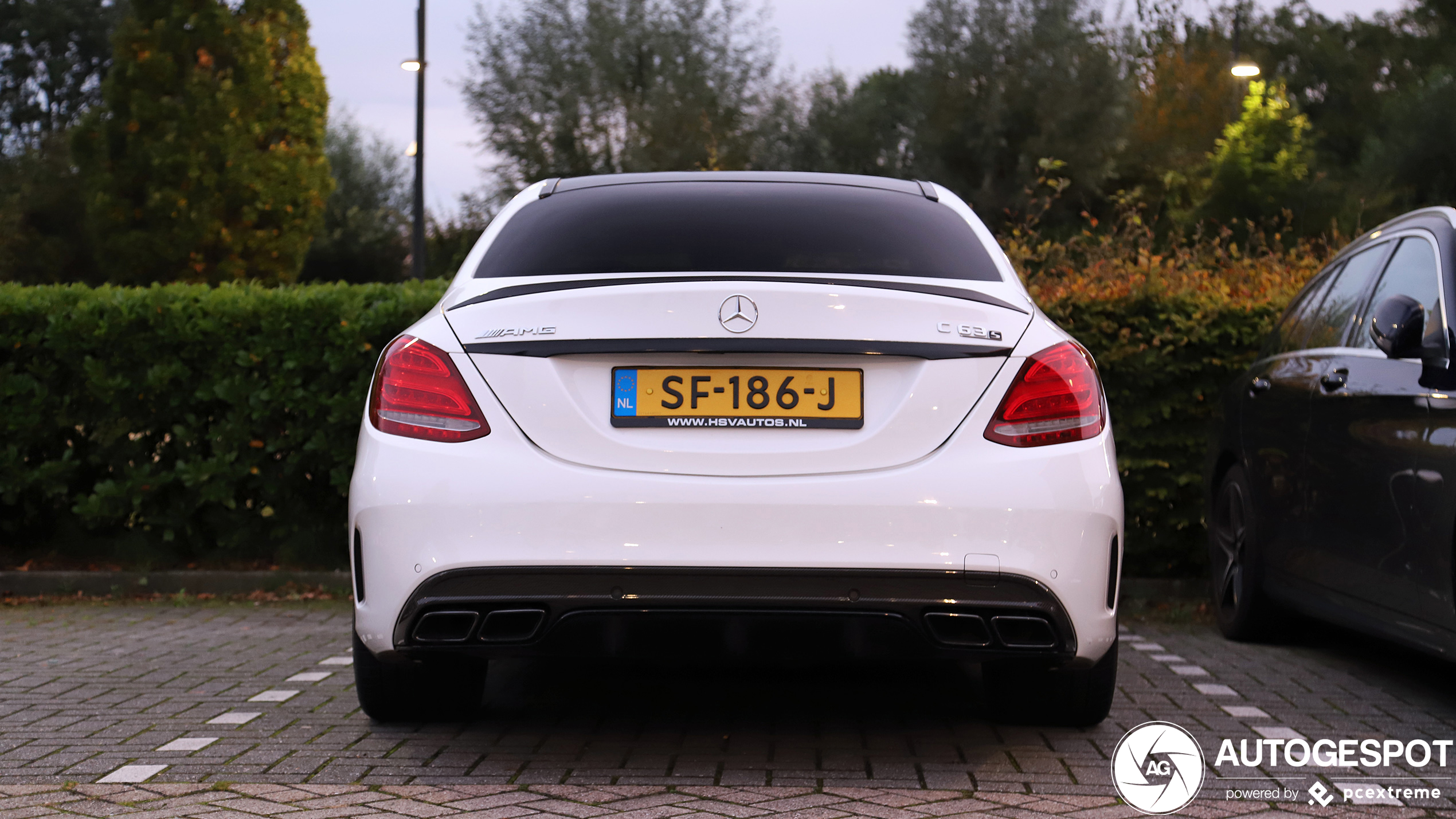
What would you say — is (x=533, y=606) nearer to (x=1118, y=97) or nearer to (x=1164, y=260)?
(x=1164, y=260)

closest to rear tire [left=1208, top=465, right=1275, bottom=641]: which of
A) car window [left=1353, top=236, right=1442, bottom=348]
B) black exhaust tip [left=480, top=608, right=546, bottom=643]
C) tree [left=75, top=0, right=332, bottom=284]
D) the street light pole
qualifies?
car window [left=1353, top=236, right=1442, bottom=348]

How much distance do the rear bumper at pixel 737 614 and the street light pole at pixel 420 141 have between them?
1681cm

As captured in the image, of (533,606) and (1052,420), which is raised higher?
(1052,420)

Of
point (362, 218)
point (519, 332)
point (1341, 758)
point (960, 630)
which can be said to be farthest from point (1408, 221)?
point (362, 218)

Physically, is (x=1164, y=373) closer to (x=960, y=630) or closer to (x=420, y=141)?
(x=960, y=630)

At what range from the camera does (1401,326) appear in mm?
4691

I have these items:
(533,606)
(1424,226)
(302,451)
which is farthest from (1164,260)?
(533,606)

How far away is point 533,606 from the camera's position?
3.52 meters

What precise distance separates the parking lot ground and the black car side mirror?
1.19 m

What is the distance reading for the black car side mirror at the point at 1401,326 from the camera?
4684 mm

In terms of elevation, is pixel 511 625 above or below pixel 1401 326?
below

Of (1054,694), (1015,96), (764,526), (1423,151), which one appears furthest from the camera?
(1423,151)

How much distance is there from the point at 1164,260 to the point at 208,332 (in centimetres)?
633

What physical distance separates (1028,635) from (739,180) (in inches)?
74.3
